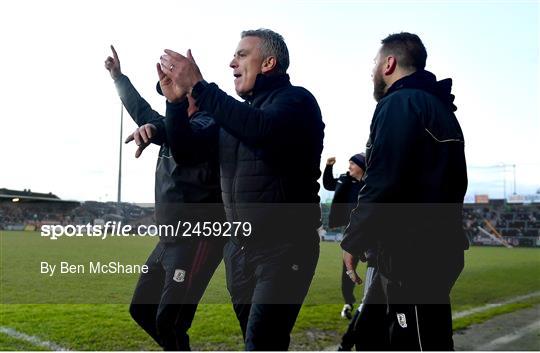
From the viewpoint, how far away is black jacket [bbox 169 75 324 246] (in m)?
2.44

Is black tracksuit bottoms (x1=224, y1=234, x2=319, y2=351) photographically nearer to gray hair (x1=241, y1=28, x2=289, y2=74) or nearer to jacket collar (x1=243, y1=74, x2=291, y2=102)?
jacket collar (x1=243, y1=74, x2=291, y2=102)

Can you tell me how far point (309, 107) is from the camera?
8.34ft

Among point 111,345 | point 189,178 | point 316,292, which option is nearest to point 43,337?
point 111,345

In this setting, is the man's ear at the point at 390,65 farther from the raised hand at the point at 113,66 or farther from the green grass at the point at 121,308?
the green grass at the point at 121,308

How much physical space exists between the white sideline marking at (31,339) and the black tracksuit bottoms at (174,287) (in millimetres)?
1734

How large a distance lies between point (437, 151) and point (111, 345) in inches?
139

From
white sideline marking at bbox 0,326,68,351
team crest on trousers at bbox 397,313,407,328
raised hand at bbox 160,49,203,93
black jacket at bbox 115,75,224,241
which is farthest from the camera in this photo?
white sideline marking at bbox 0,326,68,351

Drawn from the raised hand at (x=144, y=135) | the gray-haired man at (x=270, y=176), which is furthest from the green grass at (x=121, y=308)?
the gray-haired man at (x=270, y=176)

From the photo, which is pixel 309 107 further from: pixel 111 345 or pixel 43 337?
pixel 43 337

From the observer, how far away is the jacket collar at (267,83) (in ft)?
8.46

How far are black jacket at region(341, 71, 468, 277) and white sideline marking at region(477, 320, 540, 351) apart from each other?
3198 millimetres

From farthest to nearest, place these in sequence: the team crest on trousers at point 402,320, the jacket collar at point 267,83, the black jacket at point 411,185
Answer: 1. the jacket collar at point 267,83
2. the team crest on trousers at point 402,320
3. the black jacket at point 411,185

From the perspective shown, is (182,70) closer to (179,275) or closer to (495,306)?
(179,275)

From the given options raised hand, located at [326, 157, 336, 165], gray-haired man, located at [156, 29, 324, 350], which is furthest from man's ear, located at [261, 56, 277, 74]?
raised hand, located at [326, 157, 336, 165]
